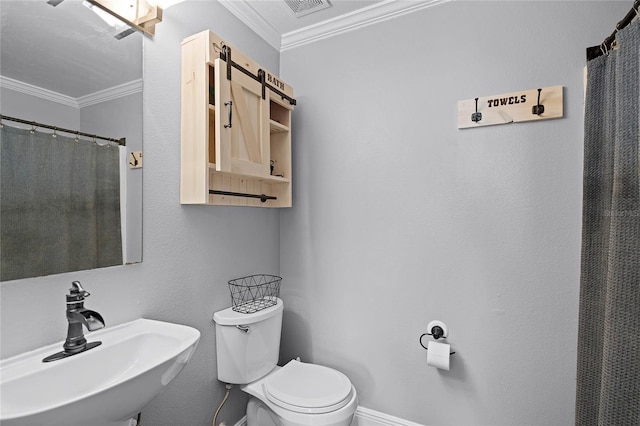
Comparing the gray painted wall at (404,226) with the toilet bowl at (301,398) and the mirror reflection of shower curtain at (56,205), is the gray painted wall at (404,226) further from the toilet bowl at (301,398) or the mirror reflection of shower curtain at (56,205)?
the toilet bowl at (301,398)

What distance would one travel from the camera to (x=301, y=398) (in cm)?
149

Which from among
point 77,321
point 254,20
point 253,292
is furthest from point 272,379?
point 254,20

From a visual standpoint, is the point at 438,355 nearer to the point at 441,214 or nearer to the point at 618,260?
the point at 441,214

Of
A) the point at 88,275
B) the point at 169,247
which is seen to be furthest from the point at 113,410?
the point at 169,247

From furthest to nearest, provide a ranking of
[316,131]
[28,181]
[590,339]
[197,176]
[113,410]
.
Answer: [316,131] < [197,176] < [590,339] < [28,181] < [113,410]

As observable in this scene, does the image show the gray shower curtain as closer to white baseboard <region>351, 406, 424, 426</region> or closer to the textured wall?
white baseboard <region>351, 406, 424, 426</region>

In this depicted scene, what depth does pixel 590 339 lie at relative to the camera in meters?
1.24

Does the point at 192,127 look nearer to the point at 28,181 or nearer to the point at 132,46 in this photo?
the point at 132,46

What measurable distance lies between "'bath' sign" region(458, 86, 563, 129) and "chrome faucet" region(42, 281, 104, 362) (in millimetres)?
1793

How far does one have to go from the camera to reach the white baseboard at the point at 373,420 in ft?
6.02

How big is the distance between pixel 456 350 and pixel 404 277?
0.46m

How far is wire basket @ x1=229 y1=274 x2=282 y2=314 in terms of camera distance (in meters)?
1.78

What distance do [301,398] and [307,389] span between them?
0.09 meters

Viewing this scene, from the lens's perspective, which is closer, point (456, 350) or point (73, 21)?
point (73, 21)
